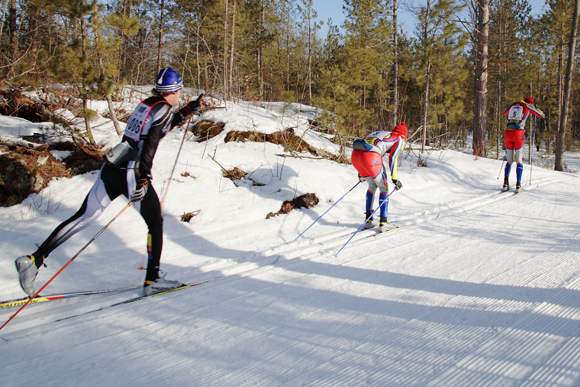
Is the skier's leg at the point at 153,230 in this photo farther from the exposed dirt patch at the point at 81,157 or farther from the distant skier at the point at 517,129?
the distant skier at the point at 517,129

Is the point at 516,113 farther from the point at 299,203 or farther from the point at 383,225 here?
the point at 299,203

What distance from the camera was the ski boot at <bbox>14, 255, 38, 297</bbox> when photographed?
2822 millimetres

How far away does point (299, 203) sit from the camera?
21.3ft

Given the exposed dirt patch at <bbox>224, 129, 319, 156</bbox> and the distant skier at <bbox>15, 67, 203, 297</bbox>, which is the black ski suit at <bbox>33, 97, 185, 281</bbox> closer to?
the distant skier at <bbox>15, 67, 203, 297</bbox>

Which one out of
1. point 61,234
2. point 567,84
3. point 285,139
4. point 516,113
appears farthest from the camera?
point 567,84

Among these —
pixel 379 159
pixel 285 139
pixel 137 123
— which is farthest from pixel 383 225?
pixel 285 139

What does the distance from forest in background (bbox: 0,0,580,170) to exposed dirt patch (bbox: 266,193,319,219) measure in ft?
11.1

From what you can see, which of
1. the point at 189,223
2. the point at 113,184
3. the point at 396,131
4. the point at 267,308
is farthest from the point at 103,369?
the point at 396,131

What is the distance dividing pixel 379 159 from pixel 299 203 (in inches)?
74.5

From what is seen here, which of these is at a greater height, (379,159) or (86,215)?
(379,159)

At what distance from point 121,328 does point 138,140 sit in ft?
5.55

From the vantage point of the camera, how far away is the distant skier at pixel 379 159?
209 inches

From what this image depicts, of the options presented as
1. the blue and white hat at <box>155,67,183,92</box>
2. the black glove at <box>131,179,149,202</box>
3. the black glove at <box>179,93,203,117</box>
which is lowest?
the black glove at <box>131,179,149,202</box>

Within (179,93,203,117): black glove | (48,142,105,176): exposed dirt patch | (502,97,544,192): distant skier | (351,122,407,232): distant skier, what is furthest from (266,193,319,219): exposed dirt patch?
(502,97,544,192): distant skier
